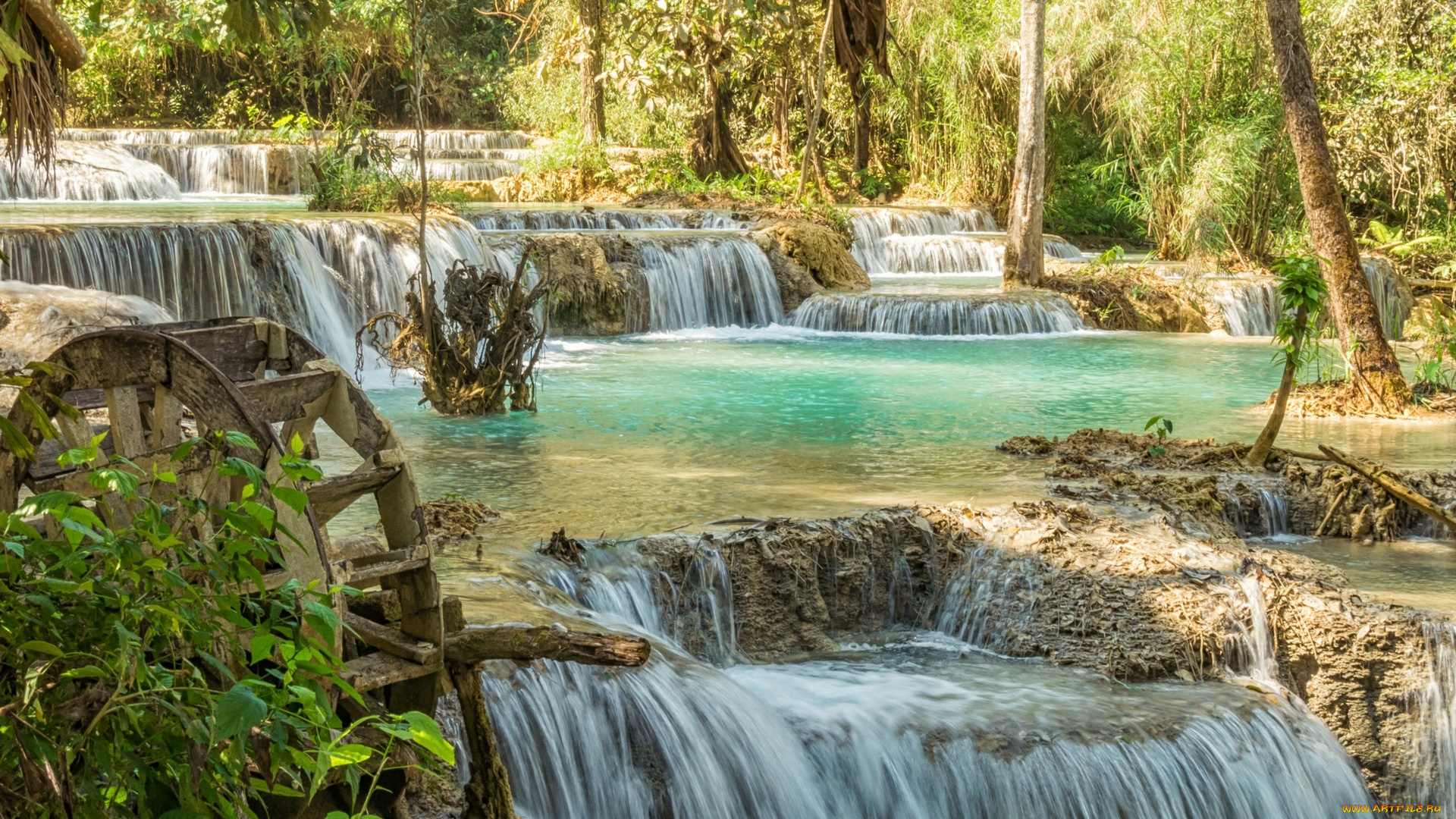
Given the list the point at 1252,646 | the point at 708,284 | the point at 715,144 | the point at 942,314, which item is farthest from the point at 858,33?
the point at 1252,646

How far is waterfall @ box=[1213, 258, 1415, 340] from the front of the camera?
19.1 m

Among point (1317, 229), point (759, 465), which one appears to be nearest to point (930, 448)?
point (759, 465)

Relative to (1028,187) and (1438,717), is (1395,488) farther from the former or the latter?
(1028,187)

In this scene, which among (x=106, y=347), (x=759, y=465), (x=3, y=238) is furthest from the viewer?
(x=3, y=238)

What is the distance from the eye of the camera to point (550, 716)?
5.66 meters

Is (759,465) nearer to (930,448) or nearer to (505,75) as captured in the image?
(930,448)

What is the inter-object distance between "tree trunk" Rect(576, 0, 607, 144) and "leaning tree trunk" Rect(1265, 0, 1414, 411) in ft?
44.6

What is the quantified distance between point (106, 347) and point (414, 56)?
722 cm

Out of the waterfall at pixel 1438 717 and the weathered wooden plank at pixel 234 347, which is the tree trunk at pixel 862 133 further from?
the weathered wooden plank at pixel 234 347

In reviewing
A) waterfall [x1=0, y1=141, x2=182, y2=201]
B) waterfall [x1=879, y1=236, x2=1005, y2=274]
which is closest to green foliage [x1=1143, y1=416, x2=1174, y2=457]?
waterfall [x1=879, y1=236, x2=1005, y2=274]

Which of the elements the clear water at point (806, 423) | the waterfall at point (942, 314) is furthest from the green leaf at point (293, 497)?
the waterfall at point (942, 314)

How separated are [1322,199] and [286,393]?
9.77 meters

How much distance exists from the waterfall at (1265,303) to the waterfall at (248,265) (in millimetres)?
10141

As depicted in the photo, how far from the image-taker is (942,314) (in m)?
18.0
